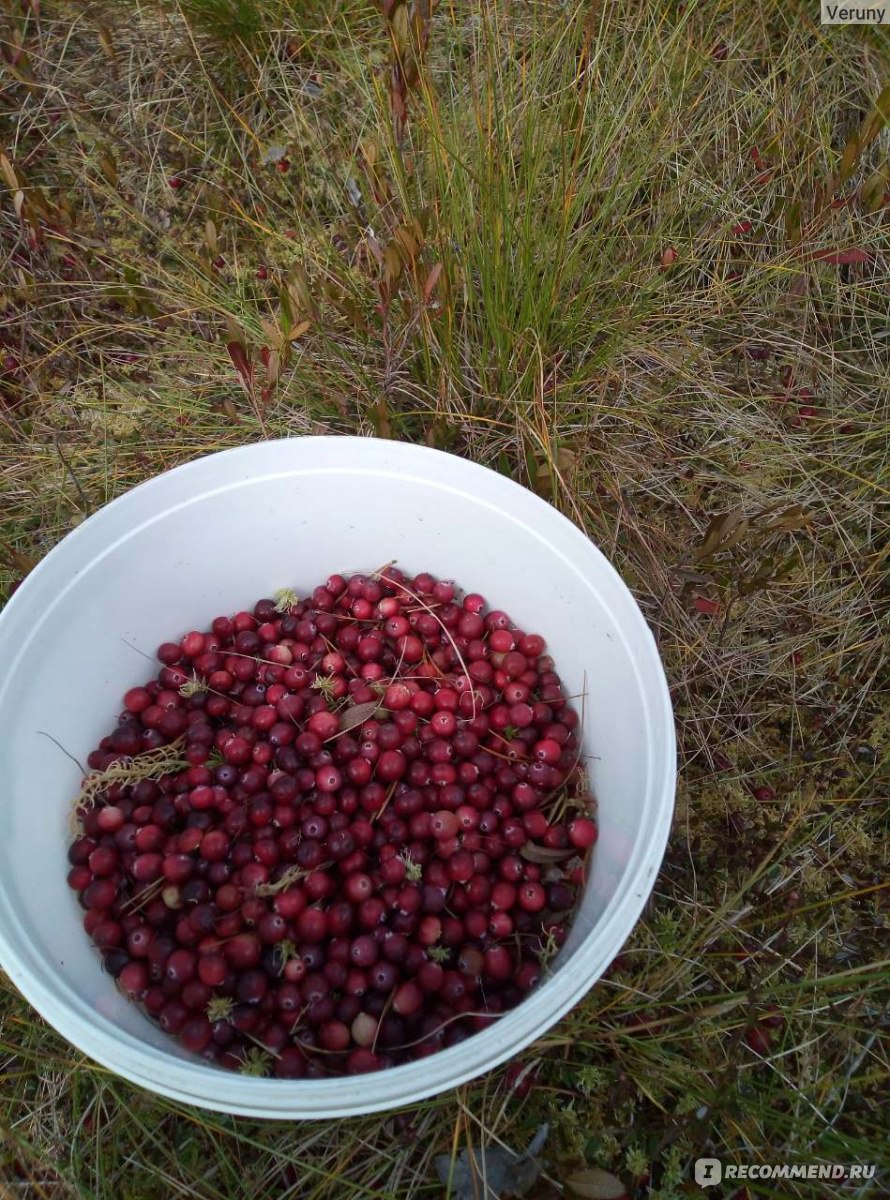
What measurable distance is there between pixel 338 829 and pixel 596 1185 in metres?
1.02

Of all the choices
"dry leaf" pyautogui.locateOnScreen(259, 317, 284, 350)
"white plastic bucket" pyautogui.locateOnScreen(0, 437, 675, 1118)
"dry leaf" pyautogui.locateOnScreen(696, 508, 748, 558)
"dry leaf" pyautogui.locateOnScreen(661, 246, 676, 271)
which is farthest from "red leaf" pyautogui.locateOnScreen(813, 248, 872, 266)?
"dry leaf" pyautogui.locateOnScreen(259, 317, 284, 350)

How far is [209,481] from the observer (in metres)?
2.48

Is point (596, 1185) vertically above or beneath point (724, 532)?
beneath

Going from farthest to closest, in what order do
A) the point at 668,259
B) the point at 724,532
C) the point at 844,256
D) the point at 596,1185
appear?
the point at 668,259 → the point at 844,256 → the point at 724,532 → the point at 596,1185

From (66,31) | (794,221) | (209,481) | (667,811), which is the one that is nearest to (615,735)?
(667,811)

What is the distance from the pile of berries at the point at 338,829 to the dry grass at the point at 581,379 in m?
0.25

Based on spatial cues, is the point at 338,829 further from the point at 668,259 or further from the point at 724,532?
the point at 668,259

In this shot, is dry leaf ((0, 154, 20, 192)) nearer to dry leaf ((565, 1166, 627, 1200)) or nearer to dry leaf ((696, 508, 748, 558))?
dry leaf ((696, 508, 748, 558))

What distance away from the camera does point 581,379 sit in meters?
2.97

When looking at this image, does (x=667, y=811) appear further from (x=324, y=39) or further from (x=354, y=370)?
(x=324, y=39)

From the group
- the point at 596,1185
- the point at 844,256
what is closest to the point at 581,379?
the point at 844,256

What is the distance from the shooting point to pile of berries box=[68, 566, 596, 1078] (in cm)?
Answer: 209

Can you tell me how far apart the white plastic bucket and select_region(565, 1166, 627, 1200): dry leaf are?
17.2 inches

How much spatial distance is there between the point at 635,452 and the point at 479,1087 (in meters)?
2.11
